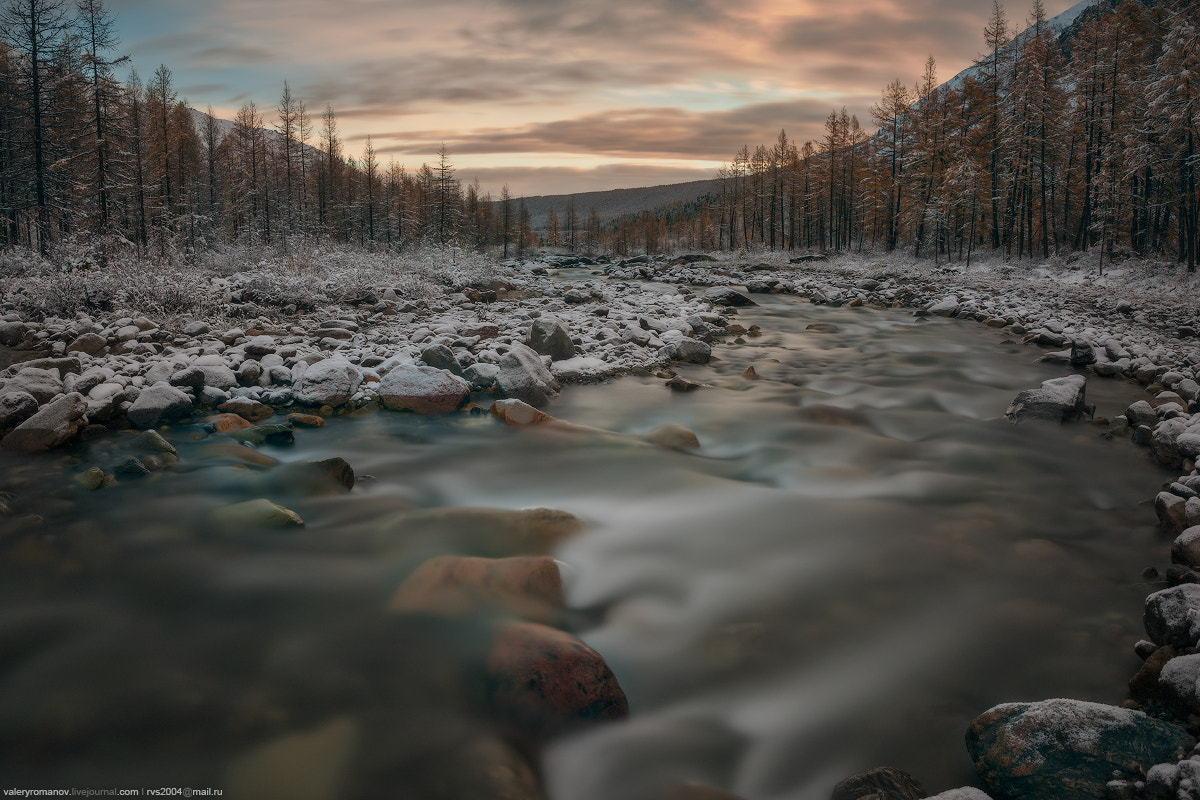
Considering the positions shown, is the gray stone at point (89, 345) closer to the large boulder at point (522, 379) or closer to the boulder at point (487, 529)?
the large boulder at point (522, 379)

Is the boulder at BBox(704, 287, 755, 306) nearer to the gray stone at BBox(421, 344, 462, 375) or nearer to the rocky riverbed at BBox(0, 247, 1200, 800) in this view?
the rocky riverbed at BBox(0, 247, 1200, 800)

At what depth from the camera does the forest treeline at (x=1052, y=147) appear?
2767 cm

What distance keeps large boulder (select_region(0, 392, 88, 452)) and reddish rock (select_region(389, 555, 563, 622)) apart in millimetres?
4880

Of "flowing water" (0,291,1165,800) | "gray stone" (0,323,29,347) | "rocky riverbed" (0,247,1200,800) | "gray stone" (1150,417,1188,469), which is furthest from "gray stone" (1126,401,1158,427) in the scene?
"gray stone" (0,323,29,347)

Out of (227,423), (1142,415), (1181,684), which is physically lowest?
(1181,684)

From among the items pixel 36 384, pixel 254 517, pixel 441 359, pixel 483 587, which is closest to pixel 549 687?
pixel 483 587

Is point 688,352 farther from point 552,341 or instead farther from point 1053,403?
point 1053,403

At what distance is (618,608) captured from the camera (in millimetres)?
4406

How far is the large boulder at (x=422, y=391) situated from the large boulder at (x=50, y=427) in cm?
332

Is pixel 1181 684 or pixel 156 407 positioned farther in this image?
pixel 156 407

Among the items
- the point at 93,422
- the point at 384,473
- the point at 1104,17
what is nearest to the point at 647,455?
the point at 384,473

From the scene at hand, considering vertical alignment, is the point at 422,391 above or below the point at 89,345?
below

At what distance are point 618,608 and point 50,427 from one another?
6.37m

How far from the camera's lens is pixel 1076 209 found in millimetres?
45281
